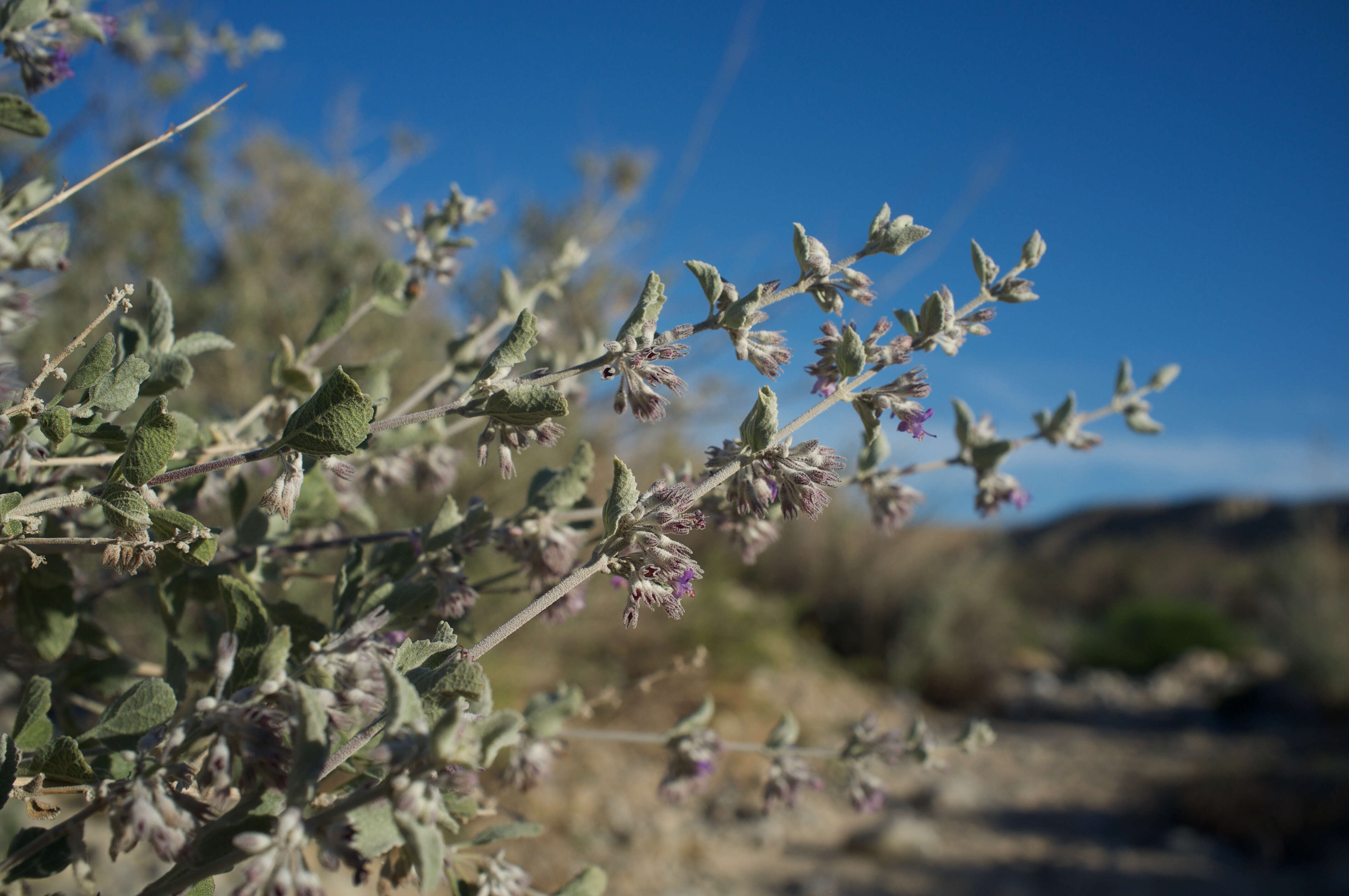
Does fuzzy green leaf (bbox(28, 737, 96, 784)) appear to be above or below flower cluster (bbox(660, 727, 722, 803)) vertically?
below

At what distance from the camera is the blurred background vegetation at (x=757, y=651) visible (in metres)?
4.07

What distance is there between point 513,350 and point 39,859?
0.59 metres

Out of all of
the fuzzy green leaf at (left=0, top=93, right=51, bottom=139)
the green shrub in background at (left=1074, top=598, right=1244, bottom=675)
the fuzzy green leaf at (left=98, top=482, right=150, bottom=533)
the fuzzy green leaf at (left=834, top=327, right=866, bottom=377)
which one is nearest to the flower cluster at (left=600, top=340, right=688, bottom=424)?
the fuzzy green leaf at (left=834, top=327, right=866, bottom=377)

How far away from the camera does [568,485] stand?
0.92 metres

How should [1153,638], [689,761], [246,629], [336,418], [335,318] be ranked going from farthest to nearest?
[1153,638] < [689,761] < [335,318] < [246,629] < [336,418]

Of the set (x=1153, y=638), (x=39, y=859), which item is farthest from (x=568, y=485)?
(x=1153, y=638)

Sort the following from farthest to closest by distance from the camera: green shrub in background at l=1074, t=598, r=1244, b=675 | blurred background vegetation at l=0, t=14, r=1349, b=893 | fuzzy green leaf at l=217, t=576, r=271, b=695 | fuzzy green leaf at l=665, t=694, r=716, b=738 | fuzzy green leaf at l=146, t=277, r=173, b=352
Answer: green shrub in background at l=1074, t=598, r=1244, b=675 → blurred background vegetation at l=0, t=14, r=1349, b=893 → fuzzy green leaf at l=665, t=694, r=716, b=738 → fuzzy green leaf at l=146, t=277, r=173, b=352 → fuzzy green leaf at l=217, t=576, r=271, b=695

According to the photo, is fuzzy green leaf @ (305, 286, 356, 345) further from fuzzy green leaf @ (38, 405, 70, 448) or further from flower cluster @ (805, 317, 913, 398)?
flower cluster @ (805, 317, 913, 398)

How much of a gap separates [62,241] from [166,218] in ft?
14.2

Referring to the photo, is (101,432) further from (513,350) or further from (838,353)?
(838,353)

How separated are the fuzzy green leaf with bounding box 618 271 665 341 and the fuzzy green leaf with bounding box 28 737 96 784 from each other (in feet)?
1.73

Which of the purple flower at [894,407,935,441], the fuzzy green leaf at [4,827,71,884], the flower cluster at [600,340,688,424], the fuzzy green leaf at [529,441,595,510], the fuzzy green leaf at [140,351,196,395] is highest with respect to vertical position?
the purple flower at [894,407,935,441]

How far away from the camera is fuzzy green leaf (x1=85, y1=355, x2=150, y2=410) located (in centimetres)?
69

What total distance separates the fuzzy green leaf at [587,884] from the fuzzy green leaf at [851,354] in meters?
0.56
